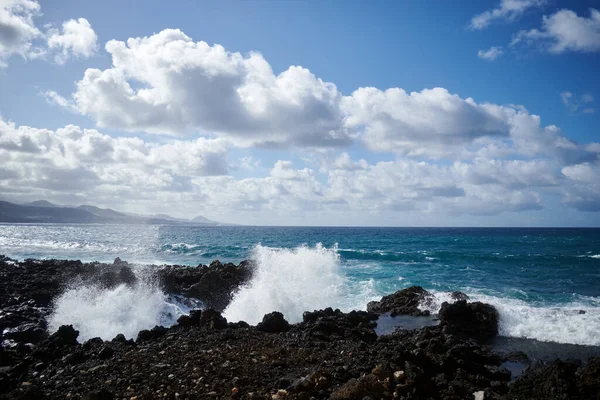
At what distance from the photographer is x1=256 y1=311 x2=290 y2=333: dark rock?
12.1m

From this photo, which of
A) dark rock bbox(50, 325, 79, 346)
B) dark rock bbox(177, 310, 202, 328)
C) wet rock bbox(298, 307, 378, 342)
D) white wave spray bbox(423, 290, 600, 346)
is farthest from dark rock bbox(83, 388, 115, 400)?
white wave spray bbox(423, 290, 600, 346)

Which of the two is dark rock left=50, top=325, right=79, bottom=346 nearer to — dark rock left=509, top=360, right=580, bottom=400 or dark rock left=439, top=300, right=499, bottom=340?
dark rock left=509, top=360, right=580, bottom=400

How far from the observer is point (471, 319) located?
13594 millimetres

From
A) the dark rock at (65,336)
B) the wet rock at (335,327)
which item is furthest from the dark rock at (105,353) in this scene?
the wet rock at (335,327)

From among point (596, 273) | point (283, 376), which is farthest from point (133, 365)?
point (596, 273)

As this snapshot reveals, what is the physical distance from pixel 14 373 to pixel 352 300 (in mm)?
14420

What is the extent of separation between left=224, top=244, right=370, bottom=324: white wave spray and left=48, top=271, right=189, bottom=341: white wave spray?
2.90m

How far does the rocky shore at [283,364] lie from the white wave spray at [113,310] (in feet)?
3.71

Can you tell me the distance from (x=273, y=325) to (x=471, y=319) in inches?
283

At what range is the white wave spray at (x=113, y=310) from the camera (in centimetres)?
1375

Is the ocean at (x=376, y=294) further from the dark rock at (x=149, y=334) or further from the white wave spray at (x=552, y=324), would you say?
the dark rock at (x=149, y=334)

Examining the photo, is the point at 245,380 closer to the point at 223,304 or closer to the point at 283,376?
the point at 283,376

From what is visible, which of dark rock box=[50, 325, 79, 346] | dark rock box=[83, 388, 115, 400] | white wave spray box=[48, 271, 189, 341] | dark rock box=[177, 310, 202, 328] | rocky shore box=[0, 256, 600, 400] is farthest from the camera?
white wave spray box=[48, 271, 189, 341]

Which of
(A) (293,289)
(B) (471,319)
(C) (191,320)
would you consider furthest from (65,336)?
(B) (471,319)
